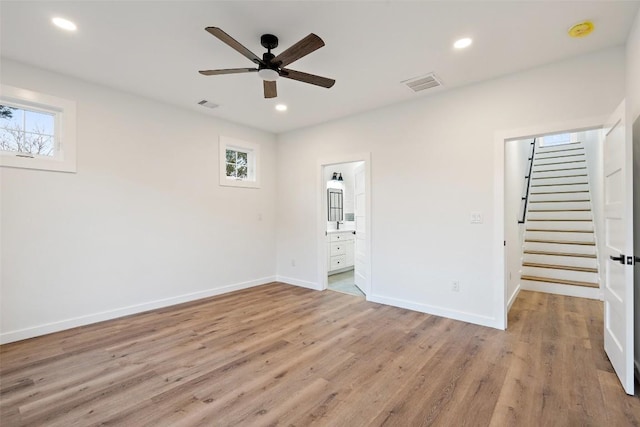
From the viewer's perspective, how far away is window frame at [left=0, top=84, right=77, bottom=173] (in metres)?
2.93

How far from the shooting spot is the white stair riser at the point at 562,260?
463 cm

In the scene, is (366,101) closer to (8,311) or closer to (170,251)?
(170,251)

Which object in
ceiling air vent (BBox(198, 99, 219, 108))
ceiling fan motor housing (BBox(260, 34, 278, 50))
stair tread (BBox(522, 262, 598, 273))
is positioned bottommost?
stair tread (BBox(522, 262, 598, 273))

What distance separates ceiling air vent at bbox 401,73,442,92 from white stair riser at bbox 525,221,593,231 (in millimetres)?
3956

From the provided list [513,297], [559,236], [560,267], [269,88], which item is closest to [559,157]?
[559,236]

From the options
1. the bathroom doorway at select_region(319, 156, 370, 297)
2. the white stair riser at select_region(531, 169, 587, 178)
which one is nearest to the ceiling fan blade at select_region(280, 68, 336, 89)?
the bathroom doorway at select_region(319, 156, 370, 297)

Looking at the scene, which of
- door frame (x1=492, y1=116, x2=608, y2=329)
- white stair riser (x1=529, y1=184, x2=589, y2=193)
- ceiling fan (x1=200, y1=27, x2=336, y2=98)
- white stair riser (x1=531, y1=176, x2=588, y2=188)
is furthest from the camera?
white stair riser (x1=531, y1=176, x2=588, y2=188)

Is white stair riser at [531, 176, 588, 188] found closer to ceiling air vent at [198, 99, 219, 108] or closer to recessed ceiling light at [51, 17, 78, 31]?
ceiling air vent at [198, 99, 219, 108]

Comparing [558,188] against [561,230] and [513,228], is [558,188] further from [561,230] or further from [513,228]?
[513,228]

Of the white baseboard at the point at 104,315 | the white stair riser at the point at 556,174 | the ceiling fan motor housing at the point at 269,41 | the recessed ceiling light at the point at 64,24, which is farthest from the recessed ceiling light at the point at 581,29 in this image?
the white stair riser at the point at 556,174

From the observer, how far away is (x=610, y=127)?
94.6 inches

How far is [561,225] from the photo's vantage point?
5.45 meters

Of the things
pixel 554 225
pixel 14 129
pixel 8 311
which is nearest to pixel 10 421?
pixel 8 311

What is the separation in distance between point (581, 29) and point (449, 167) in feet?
5.24
